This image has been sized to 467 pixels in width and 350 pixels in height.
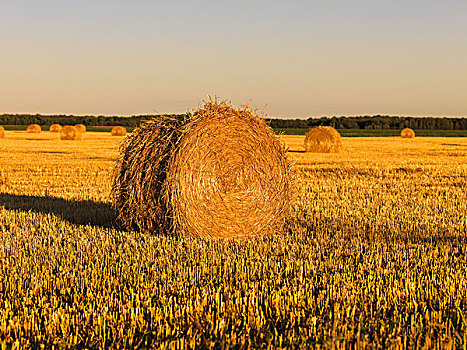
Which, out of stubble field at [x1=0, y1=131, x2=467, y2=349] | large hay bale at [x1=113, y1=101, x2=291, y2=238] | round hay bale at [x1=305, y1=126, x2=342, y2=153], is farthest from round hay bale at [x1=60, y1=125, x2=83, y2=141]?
large hay bale at [x1=113, y1=101, x2=291, y2=238]

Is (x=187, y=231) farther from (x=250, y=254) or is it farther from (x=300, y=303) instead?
(x=300, y=303)

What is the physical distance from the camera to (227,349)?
403 cm

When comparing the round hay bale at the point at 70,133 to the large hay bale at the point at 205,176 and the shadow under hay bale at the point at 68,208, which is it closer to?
the shadow under hay bale at the point at 68,208

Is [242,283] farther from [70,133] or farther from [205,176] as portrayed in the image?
[70,133]

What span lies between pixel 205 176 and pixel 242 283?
3.29 metres

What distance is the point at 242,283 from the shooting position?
5664mm

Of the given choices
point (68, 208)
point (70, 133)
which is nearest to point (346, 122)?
point (70, 133)

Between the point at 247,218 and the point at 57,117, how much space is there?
380 feet

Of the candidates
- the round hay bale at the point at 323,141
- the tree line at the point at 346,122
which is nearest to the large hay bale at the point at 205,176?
the round hay bale at the point at 323,141

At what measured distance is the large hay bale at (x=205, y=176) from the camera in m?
8.52

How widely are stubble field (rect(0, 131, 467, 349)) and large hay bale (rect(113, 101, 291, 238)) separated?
42 cm

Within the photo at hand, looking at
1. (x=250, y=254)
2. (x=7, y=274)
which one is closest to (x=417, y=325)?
(x=250, y=254)

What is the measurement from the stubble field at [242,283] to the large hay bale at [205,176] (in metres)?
0.42

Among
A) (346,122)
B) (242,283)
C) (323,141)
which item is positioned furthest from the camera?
(346,122)
